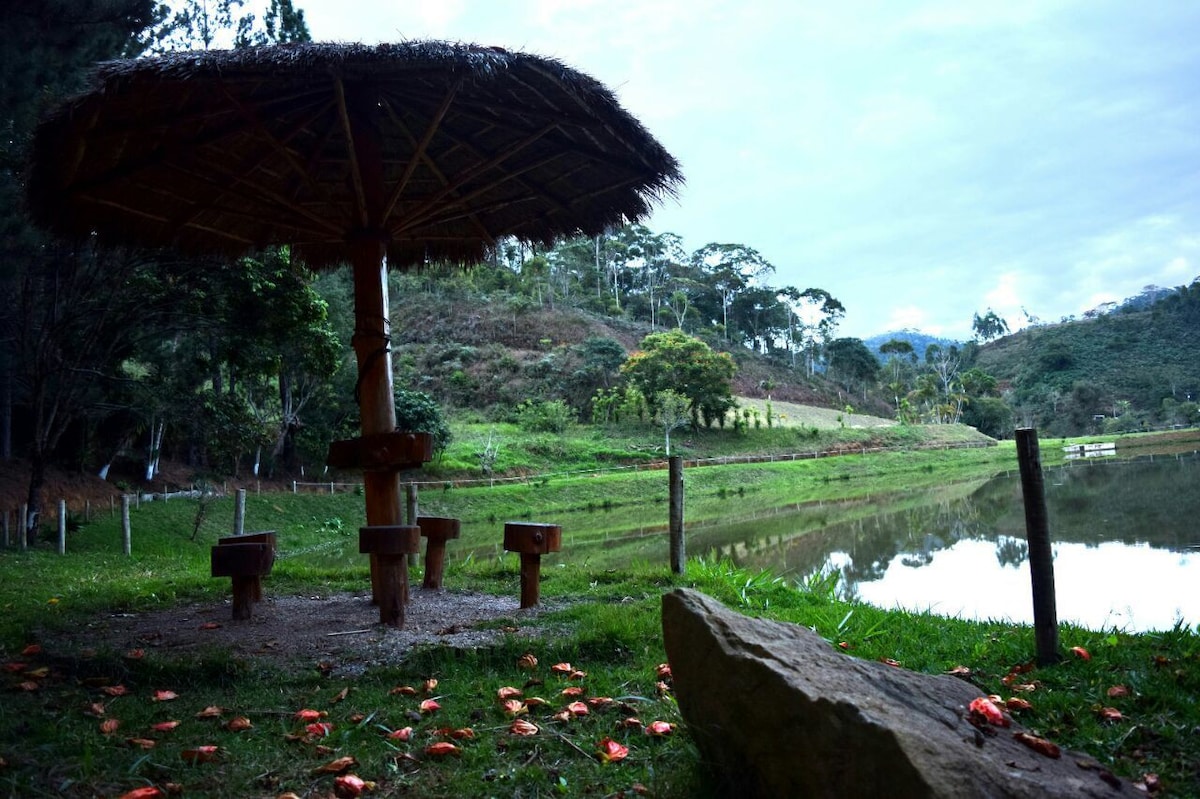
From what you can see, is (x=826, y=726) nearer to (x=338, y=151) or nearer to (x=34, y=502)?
(x=338, y=151)

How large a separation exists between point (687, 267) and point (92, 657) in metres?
76.0

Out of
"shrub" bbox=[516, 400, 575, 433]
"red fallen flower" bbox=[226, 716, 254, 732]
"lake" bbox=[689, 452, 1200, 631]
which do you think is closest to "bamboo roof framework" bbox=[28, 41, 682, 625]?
"red fallen flower" bbox=[226, 716, 254, 732]

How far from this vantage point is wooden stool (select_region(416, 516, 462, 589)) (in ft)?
23.1

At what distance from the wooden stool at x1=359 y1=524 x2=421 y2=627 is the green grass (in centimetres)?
83

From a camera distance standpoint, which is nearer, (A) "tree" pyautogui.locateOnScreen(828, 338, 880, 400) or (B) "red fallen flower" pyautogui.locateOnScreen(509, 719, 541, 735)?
(B) "red fallen flower" pyautogui.locateOnScreen(509, 719, 541, 735)

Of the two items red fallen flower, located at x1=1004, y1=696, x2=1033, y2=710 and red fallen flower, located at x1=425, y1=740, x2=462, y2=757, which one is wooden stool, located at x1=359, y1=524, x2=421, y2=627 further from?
red fallen flower, located at x1=1004, y1=696, x2=1033, y2=710

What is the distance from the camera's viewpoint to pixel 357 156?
20.6 feet

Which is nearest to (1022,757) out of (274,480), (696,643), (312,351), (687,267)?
(696,643)

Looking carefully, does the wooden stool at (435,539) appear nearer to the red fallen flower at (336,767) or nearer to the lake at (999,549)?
the red fallen flower at (336,767)

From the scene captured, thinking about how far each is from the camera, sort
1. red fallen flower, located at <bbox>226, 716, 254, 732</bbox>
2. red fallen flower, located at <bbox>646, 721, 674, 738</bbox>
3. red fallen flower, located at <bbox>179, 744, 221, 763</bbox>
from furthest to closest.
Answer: red fallen flower, located at <bbox>226, 716, 254, 732</bbox> → red fallen flower, located at <bbox>646, 721, 674, 738</bbox> → red fallen flower, located at <bbox>179, 744, 221, 763</bbox>

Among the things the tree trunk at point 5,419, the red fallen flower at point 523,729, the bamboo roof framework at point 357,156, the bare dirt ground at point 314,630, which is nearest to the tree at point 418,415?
the tree trunk at point 5,419

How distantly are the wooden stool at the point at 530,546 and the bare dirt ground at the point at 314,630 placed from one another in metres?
0.15

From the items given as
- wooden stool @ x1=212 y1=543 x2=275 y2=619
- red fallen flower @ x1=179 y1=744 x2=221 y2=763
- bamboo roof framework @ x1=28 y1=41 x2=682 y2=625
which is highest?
bamboo roof framework @ x1=28 y1=41 x2=682 y2=625

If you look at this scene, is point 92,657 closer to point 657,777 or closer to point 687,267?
point 657,777
